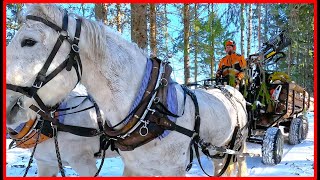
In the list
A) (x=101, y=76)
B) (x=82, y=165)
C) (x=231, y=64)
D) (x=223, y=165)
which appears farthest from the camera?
(x=231, y=64)

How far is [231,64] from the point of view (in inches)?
197

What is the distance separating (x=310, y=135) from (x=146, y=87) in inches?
312

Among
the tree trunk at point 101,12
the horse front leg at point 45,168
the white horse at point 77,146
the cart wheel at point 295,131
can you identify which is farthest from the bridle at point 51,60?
the cart wheel at point 295,131

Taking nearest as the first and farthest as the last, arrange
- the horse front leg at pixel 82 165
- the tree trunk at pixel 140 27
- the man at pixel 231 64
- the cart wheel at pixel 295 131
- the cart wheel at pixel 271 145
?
the horse front leg at pixel 82 165, the man at pixel 231 64, the cart wheel at pixel 271 145, the tree trunk at pixel 140 27, the cart wheel at pixel 295 131

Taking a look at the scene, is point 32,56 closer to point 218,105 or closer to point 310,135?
point 218,105

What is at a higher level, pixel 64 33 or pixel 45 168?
pixel 64 33

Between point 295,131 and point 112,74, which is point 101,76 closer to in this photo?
point 112,74

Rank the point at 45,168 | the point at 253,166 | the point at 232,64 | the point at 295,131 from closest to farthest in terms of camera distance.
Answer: the point at 45,168, the point at 232,64, the point at 253,166, the point at 295,131

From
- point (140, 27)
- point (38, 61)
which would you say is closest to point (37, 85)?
point (38, 61)

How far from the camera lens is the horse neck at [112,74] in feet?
6.95

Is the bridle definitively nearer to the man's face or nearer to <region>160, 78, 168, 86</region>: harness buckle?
<region>160, 78, 168, 86</region>: harness buckle

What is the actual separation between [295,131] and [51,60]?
6.14 m

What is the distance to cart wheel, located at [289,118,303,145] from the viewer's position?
6.80 metres

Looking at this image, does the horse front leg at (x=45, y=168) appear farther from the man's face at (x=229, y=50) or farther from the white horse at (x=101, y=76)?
the man's face at (x=229, y=50)
